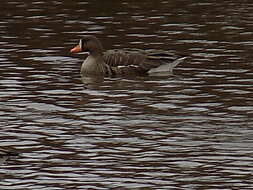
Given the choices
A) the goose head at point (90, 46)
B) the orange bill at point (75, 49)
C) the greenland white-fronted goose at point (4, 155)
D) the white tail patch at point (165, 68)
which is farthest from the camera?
the orange bill at point (75, 49)

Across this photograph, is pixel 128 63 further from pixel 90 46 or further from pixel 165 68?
pixel 90 46

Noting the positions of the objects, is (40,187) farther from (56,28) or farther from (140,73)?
(56,28)

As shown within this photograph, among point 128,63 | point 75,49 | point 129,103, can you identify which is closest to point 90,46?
point 75,49

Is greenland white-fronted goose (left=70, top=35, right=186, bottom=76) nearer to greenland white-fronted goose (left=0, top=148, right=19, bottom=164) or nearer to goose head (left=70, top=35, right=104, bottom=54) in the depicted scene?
goose head (left=70, top=35, right=104, bottom=54)

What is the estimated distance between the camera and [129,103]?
18.4 meters

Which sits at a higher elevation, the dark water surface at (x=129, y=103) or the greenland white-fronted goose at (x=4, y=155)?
the greenland white-fronted goose at (x=4, y=155)

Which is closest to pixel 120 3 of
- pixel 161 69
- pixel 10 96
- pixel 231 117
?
pixel 161 69

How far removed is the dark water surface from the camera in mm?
13953

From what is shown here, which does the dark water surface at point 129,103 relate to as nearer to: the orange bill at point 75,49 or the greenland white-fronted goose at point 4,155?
the greenland white-fronted goose at point 4,155

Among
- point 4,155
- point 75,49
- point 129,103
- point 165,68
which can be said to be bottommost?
point 165,68

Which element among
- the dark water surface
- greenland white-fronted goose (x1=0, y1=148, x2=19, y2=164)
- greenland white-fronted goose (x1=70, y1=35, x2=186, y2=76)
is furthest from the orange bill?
greenland white-fronted goose (x1=0, y1=148, x2=19, y2=164)

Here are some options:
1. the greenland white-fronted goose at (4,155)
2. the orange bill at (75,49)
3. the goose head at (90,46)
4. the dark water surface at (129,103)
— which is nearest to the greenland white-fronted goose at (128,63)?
the goose head at (90,46)

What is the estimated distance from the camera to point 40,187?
1325 centimetres

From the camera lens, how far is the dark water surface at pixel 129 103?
14.0 meters
